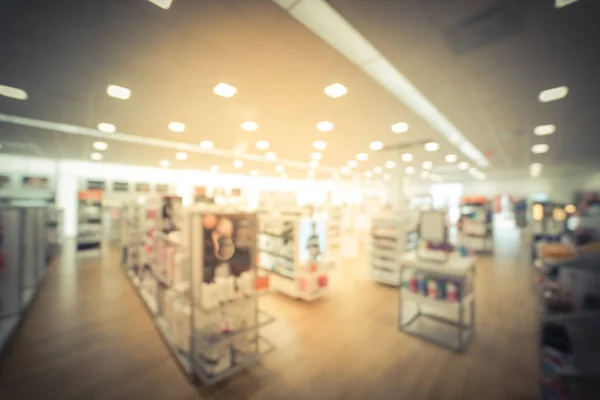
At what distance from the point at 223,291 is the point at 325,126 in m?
4.36

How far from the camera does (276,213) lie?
5.66 meters

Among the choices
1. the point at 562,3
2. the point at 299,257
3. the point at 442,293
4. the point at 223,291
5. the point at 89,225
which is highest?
the point at 562,3

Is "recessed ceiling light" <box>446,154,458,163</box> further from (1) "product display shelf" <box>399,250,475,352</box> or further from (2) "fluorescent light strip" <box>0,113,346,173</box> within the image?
(2) "fluorescent light strip" <box>0,113,346,173</box>

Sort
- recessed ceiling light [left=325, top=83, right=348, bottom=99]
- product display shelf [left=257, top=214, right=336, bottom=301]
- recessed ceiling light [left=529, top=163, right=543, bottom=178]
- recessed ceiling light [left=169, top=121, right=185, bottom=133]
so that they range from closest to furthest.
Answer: recessed ceiling light [left=325, top=83, right=348, bottom=99] → product display shelf [left=257, top=214, right=336, bottom=301] → recessed ceiling light [left=169, top=121, right=185, bottom=133] → recessed ceiling light [left=529, top=163, right=543, bottom=178]

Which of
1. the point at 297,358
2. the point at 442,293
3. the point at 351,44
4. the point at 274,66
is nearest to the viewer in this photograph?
the point at 351,44

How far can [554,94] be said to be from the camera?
3914 mm

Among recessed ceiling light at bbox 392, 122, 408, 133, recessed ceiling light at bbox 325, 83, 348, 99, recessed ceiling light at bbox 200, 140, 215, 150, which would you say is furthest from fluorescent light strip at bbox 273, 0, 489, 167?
recessed ceiling light at bbox 200, 140, 215, 150

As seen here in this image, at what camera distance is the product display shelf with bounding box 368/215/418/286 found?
5.72 m

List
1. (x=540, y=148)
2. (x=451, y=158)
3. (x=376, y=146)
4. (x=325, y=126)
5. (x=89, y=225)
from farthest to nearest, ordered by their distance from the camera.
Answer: (x=89, y=225)
(x=451, y=158)
(x=540, y=148)
(x=376, y=146)
(x=325, y=126)

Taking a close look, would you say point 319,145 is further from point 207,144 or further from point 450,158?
point 450,158

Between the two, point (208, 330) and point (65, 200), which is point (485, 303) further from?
point (65, 200)

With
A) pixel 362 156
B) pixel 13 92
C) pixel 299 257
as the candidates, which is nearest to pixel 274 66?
pixel 299 257

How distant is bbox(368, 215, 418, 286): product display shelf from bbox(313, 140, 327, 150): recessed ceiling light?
2.79m

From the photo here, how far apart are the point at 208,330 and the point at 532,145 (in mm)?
10060
